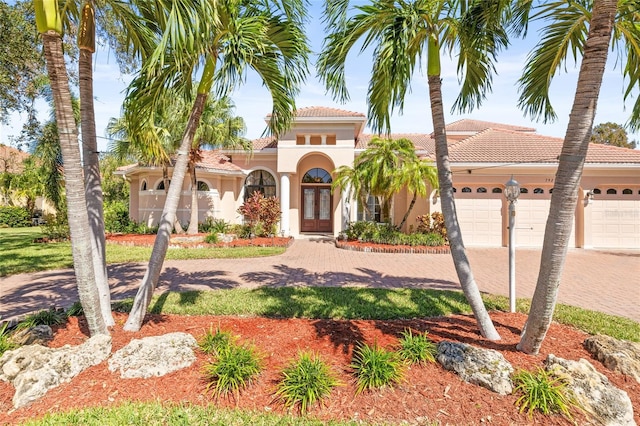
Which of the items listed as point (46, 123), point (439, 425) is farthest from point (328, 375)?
point (46, 123)

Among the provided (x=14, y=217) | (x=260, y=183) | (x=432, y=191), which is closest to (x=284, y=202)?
(x=260, y=183)

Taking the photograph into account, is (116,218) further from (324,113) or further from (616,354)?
(616,354)

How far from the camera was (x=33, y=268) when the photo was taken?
10.5 meters

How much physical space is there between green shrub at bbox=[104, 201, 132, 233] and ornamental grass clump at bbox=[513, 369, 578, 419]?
20932mm

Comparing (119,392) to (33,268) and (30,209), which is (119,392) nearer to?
(33,268)

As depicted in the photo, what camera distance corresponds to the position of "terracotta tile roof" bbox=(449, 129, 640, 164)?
16.2 meters

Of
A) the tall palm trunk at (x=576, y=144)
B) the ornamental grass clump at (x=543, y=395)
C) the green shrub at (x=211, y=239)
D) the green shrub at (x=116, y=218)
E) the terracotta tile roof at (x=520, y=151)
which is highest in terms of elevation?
the terracotta tile roof at (x=520, y=151)

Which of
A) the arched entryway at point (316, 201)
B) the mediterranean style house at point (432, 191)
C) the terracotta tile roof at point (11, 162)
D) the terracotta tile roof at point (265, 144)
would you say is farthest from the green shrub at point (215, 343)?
the terracotta tile roof at point (11, 162)

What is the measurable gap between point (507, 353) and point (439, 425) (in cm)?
167

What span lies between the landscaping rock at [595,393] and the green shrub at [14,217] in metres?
38.9

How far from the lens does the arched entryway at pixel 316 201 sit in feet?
67.5

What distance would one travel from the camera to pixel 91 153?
4.90 meters

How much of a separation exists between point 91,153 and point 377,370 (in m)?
4.99

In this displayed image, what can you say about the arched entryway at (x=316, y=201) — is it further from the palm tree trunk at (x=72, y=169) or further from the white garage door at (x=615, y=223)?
the palm tree trunk at (x=72, y=169)
